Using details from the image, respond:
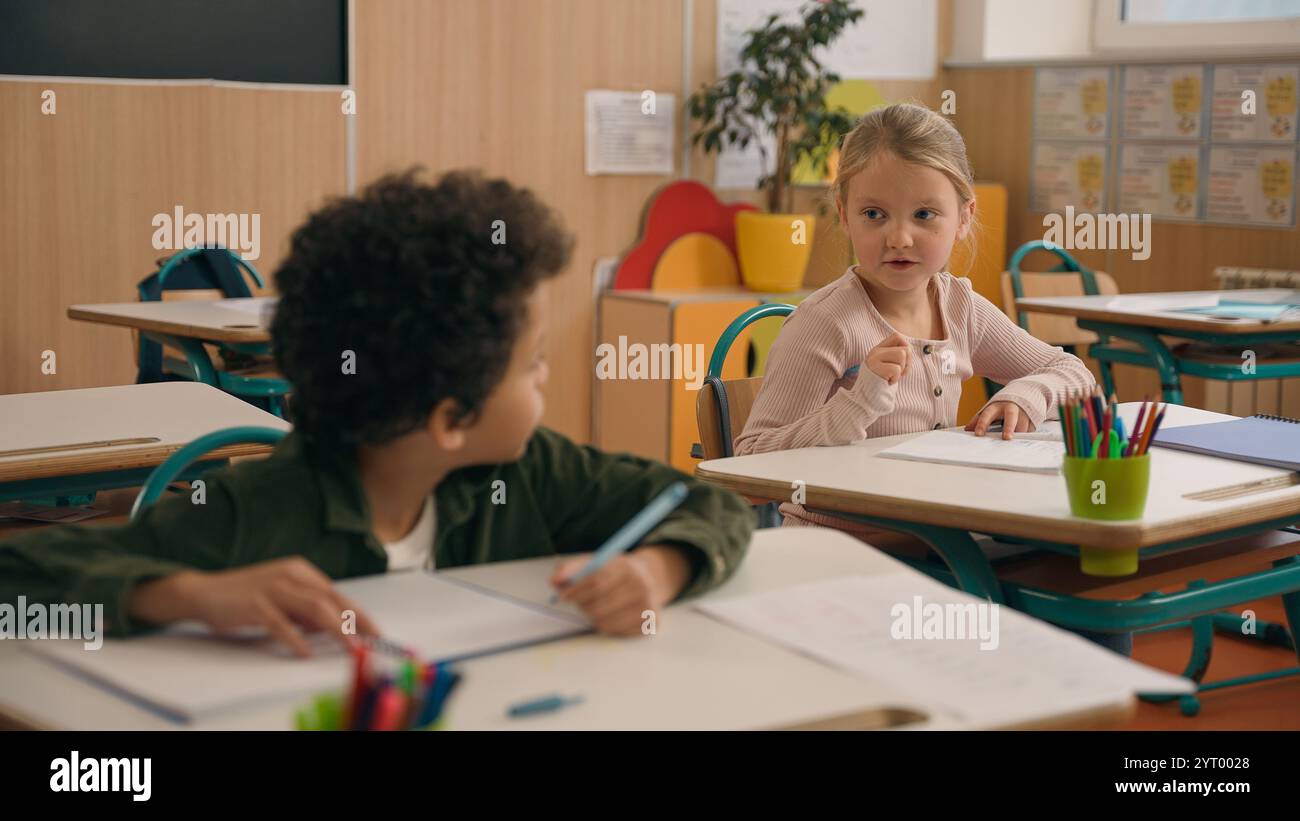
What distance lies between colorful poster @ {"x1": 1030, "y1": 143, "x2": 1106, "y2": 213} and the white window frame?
39 cm

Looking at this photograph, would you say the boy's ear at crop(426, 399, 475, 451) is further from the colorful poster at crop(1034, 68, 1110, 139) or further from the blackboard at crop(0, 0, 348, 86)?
the colorful poster at crop(1034, 68, 1110, 139)

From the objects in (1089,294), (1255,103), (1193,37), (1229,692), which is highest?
(1193,37)

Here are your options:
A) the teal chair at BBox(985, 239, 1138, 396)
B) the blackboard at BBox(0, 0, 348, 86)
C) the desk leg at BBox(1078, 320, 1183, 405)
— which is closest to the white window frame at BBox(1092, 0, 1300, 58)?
the teal chair at BBox(985, 239, 1138, 396)

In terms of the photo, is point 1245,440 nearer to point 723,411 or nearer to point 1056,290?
point 723,411

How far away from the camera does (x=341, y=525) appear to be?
130cm

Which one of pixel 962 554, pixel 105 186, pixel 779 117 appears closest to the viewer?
pixel 962 554

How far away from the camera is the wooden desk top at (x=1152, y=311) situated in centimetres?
380

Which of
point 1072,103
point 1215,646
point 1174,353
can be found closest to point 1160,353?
point 1174,353

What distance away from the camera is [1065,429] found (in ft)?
5.59

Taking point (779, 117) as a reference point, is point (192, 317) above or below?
below

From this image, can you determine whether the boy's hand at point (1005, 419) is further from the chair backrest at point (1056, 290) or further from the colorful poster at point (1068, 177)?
the colorful poster at point (1068, 177)

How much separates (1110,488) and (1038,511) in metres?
0.09

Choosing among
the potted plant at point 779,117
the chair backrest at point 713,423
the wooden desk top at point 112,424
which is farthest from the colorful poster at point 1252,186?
the wooden desk top at point 112,424

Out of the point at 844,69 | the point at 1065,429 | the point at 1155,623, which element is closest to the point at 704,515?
the point at 1065,429
